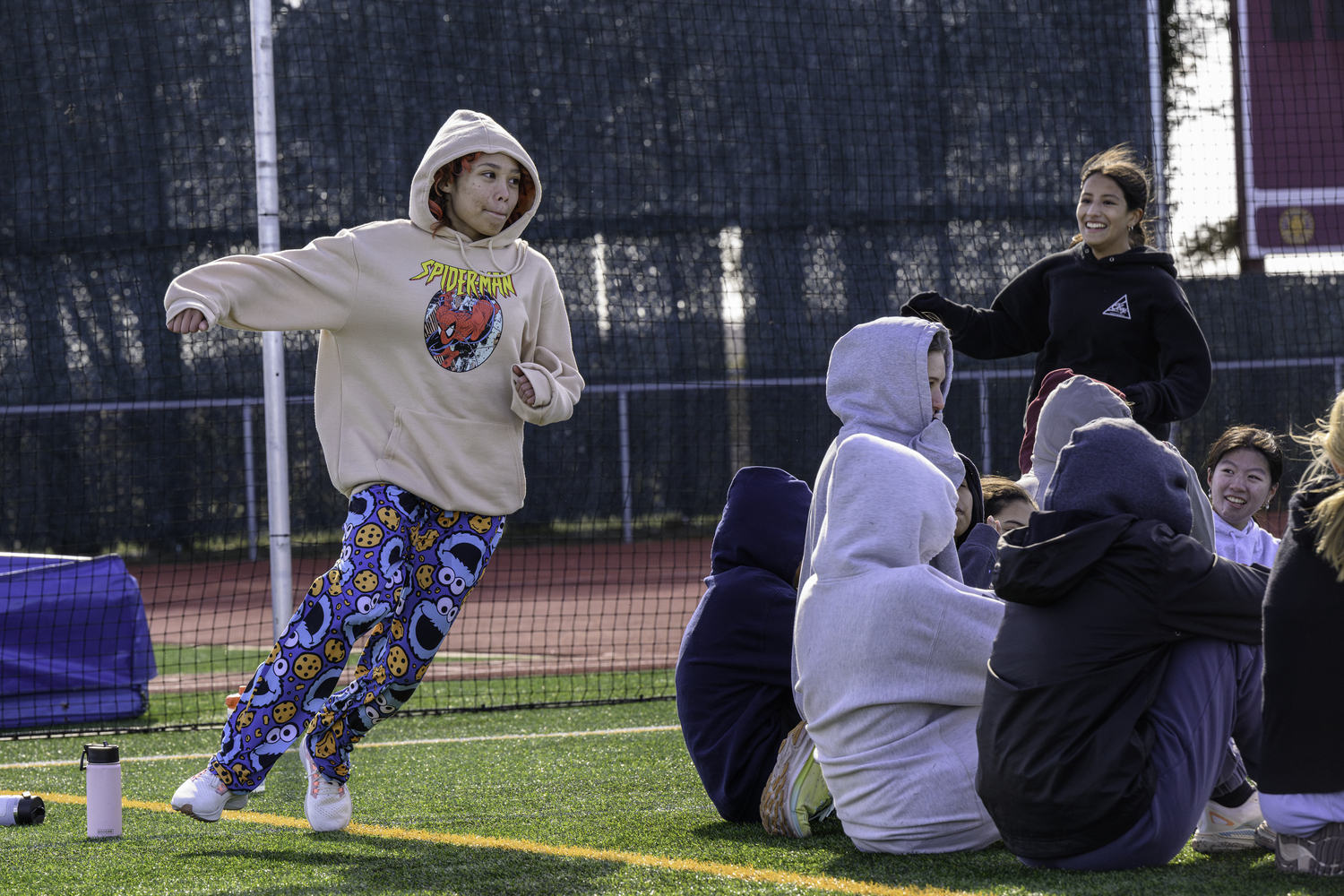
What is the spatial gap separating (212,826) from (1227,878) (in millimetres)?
2470

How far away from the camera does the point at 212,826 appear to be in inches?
149

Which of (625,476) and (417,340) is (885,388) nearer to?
(417,340)

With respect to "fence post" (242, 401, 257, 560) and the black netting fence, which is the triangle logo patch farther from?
"fence post" (242, 401, 257, 560)

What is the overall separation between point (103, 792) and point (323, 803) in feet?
1.73

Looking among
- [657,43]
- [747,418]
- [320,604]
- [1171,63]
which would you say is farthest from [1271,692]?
[657,43]

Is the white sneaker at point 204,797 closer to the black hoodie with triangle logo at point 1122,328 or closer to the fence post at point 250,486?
the black hoodie with triangle logo at point 1122,328

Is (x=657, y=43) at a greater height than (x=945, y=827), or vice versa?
(x=657, y=43)

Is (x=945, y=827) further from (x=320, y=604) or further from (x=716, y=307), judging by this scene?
(x=716, y=307)

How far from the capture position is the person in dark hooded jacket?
2.57m

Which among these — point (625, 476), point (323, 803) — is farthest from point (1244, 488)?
point (625, 476)

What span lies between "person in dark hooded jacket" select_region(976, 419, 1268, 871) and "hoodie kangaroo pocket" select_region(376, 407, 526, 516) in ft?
4.85

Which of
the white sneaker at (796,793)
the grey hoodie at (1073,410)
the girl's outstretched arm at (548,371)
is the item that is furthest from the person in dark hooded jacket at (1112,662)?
the girl's outstretched arm at (548,371)

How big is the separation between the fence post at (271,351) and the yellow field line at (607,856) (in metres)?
1.70

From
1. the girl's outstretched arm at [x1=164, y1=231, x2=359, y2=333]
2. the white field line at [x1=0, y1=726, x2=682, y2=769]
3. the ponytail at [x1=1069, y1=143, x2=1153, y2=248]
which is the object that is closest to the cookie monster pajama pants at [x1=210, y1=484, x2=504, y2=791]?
the girl's outstretched arm at [x1=164, y1=231, x2=359, y2=333]
